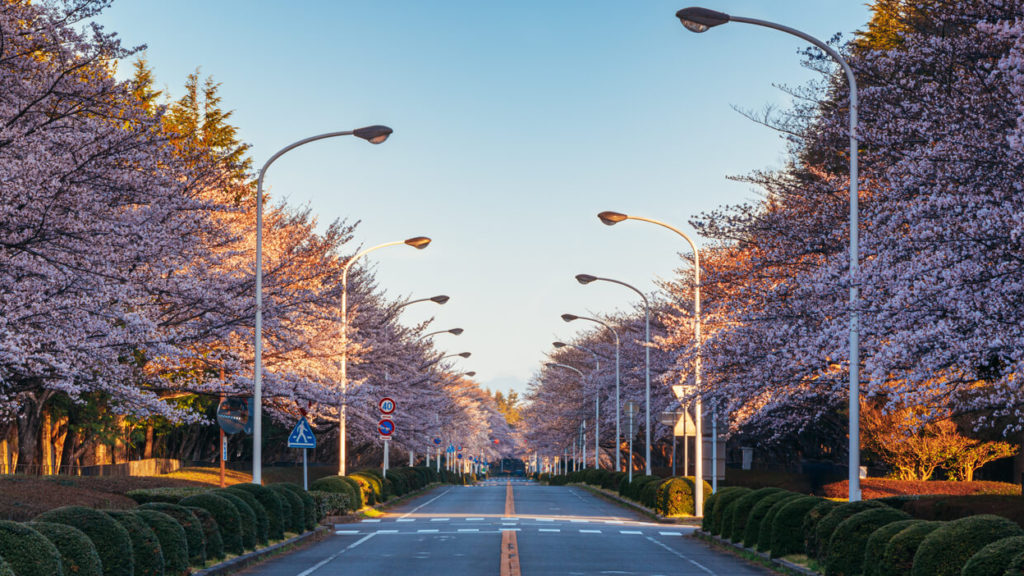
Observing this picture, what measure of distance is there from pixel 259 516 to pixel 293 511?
367 centimetres

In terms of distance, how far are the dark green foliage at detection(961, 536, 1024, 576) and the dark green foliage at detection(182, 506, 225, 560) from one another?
11545 mm

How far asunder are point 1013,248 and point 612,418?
2275 inches

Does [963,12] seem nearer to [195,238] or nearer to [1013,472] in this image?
[195,238]

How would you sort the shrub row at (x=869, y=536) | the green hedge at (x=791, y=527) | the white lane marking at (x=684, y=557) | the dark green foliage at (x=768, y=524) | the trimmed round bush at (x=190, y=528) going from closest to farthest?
the shrub row at (x=869, y=536) < the trimmed round bush at (x=190, y=528) < the white lane marking at (x=684, y=557) < the green hedge at (x=791, y=527) < the dark green foliage at (x=768, y=524)

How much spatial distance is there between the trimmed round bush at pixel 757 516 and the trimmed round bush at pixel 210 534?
9.81m

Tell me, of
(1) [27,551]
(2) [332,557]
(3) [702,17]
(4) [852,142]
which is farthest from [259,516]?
(4) [852,142]

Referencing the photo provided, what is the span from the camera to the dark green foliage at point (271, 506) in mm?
24062

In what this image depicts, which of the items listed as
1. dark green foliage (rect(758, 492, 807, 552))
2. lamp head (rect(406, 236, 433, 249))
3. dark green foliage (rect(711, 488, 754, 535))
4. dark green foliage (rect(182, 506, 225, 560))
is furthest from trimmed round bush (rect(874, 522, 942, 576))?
lamp head (rect(406, 236, 433, 249))

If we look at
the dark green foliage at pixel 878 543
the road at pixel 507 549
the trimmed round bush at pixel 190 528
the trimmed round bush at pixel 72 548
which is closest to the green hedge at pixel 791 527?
the road at pixel 507 549

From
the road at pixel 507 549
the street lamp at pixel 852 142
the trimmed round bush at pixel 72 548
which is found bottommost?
the road at pixel 507 549

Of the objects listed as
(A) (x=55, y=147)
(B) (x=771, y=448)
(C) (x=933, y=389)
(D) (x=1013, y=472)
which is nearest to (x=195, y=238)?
(A) (x=55, y=147)

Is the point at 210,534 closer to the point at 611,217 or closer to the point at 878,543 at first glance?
the point at 878,543

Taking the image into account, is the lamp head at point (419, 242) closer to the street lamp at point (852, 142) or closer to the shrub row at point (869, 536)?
the shrub row at point (869, 536)

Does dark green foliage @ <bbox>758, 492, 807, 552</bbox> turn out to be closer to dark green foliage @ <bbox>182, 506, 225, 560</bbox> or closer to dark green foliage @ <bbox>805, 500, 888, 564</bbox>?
dark green foliage @ <bbox>805, 500, 888, 564</bbox>
